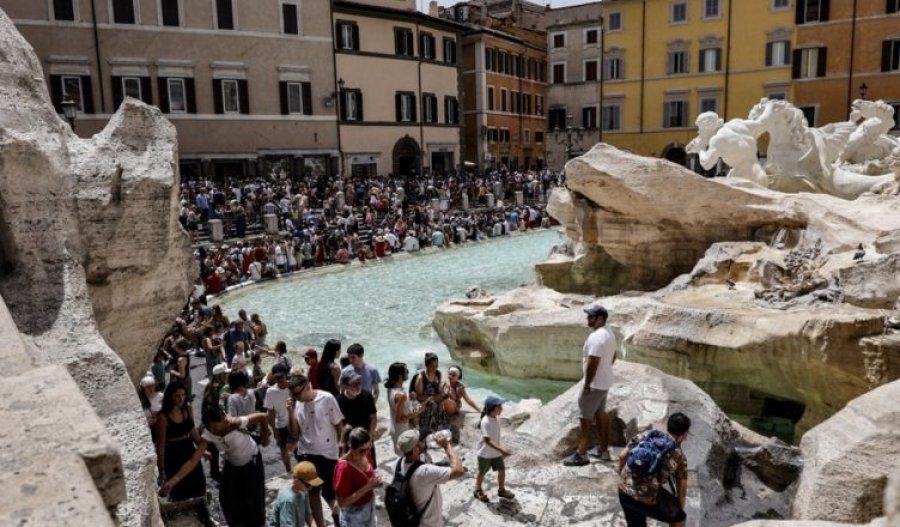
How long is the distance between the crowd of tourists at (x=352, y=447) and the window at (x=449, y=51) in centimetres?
3151

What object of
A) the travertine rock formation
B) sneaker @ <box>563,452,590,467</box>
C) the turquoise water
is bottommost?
the turquoise water

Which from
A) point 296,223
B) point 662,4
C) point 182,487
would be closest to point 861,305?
point 182,487

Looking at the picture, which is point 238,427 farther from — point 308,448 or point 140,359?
point 140,359

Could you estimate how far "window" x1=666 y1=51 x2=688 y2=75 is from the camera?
36844 millimetres

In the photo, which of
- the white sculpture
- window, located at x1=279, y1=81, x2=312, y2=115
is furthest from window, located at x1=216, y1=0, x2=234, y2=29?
the white sculpture

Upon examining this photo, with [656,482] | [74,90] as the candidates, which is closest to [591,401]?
[656,482]

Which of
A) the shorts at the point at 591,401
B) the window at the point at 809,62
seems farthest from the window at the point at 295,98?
the shorts at the point at 591,401

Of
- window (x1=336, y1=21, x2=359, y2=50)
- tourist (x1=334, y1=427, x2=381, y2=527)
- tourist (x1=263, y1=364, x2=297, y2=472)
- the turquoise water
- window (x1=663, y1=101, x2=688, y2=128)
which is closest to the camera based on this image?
tourist (x1=334, y1=427, x2=381, y2=527)

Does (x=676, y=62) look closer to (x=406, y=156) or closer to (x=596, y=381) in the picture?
(x=406, y=156)

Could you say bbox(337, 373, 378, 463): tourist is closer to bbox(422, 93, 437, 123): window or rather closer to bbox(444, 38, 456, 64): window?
bbox(422, 93, 437, 123): window

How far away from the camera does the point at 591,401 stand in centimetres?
568

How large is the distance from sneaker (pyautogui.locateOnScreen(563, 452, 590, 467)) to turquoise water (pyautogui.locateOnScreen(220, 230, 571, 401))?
376 centimetres

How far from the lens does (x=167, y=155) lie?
16.8 ft

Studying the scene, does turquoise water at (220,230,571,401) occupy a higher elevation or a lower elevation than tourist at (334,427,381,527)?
lower
